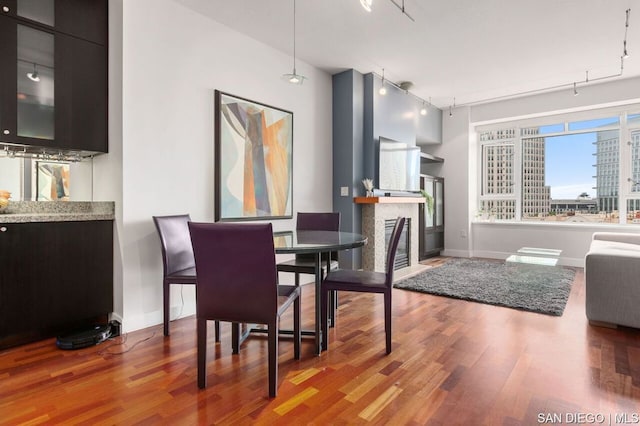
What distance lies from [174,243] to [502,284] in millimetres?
3654

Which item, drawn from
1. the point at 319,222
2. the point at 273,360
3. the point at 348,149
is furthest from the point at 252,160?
the point at 273,360

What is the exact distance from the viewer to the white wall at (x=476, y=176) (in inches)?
203

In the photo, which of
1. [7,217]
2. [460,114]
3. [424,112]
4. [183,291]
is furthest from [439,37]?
[7,217]

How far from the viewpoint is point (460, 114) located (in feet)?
20.7

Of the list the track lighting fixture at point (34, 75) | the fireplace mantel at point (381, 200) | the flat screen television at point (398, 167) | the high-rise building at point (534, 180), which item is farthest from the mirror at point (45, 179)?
the high-rise building at point (534, 180)

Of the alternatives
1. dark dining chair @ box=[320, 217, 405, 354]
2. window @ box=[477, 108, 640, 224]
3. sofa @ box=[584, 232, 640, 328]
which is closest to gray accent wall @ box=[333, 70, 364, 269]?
dark dining chair @ box=[320, 217, 405, 354]

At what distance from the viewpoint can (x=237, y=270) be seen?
1756 millimetres

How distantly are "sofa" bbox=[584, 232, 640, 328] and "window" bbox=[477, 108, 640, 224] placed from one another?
337cm

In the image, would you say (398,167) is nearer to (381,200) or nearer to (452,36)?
(381,200)

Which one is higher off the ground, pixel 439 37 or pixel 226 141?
pixel 439 37

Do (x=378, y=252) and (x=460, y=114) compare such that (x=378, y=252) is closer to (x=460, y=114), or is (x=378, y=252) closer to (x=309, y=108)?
(x=309, y=108)

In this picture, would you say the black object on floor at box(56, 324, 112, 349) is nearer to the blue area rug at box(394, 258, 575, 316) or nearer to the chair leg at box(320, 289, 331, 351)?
the chair leg at box(320, 289, 331, 351)

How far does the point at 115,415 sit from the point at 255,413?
2.11 feet

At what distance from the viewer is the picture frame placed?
274 centimetres
